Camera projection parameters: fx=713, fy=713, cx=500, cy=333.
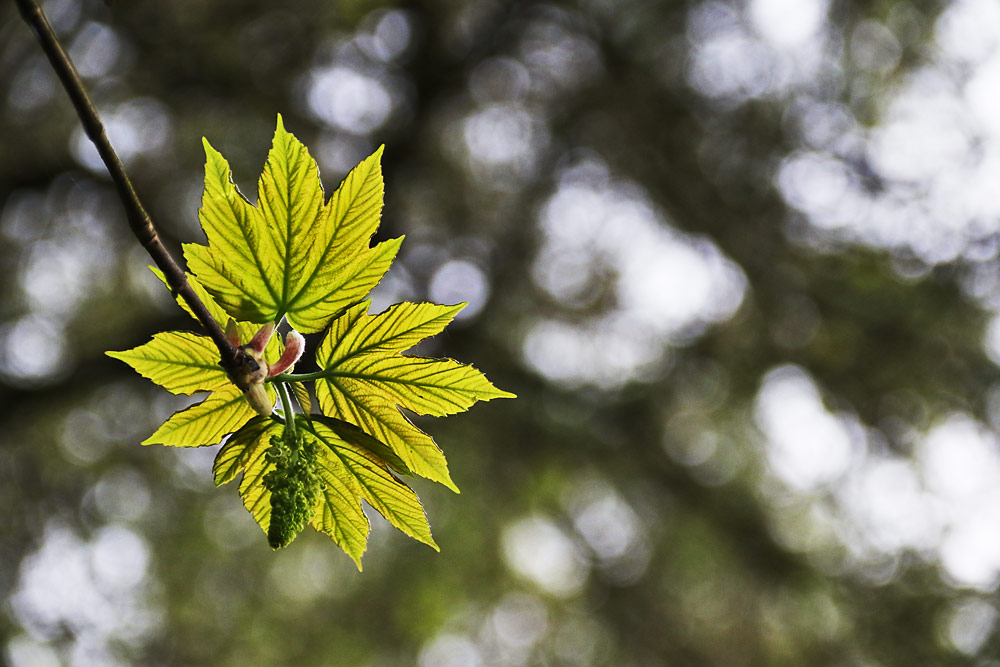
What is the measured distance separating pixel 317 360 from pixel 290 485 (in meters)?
0.09

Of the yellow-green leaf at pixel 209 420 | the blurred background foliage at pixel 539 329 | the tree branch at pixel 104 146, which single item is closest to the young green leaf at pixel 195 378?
the yellow-green leaf at pixel 209 420

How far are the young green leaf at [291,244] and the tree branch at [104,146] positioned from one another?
8 centimetres

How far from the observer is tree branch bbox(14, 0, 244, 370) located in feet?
0.92

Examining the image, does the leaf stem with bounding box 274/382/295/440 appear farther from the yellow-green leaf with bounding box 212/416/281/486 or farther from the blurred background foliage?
the blurred background foliage

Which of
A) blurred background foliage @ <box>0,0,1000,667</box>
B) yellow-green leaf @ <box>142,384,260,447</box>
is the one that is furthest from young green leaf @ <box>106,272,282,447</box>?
blurred background foliage @ <box>0,0,1000,667</box>

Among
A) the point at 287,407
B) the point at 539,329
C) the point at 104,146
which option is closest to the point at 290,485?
the point at 287,407

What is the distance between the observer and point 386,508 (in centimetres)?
49

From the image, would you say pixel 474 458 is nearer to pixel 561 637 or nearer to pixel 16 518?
pixel 561 637

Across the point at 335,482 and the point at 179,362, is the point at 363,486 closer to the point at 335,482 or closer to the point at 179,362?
the point at 335,482

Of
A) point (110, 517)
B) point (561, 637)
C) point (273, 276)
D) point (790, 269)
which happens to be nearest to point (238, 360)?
point (273, 276)

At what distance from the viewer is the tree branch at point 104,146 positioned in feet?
0.92

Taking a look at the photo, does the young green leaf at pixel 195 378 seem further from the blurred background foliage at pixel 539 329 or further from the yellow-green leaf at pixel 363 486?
the blurred background foliage at pixel 539 329

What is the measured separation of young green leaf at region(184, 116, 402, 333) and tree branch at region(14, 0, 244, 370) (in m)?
0.08

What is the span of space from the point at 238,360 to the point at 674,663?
11.3ft
